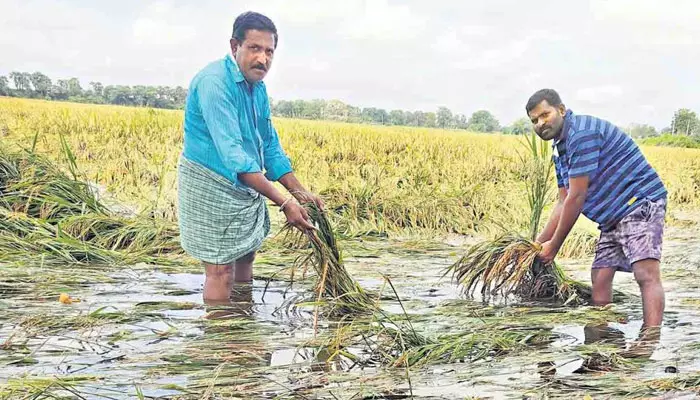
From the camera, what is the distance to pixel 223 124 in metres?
3.21

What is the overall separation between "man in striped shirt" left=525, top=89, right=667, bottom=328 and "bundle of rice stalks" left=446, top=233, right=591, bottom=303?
0.51m

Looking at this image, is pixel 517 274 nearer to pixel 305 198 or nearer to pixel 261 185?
pixel 305 198

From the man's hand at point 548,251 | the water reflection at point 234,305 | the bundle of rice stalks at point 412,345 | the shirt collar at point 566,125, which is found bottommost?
the water reflection at point 234,305

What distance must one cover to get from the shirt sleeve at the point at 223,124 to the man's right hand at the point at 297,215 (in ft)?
0.69

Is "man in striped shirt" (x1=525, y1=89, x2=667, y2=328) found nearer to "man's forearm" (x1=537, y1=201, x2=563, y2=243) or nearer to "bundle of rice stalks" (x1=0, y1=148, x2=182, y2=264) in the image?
"man's forearm" (x1=537, y1=201, x2=563, y2=243)

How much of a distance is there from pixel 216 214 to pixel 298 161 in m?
5.64

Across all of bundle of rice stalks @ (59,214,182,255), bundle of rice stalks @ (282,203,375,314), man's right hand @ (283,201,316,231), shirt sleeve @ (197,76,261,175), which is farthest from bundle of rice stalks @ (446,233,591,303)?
bundle of rice stalks @ (59,214,182,255)

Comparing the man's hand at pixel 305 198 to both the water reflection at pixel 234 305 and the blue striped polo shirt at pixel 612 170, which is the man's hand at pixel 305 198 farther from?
the blue striped polo shirt at pixel 612 170

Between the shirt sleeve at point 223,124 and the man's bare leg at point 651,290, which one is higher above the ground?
the shirt sleeve at point 223,124

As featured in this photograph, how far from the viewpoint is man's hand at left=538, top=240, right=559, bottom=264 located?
378 cm

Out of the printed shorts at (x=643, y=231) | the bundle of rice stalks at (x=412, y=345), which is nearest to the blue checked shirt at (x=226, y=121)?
the bundle of rice stalks at (x=412, y=345)

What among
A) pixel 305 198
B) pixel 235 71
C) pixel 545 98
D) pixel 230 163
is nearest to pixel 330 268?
pixel 305 198

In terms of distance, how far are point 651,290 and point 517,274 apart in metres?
0.74

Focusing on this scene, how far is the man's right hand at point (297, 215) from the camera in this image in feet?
10.4
